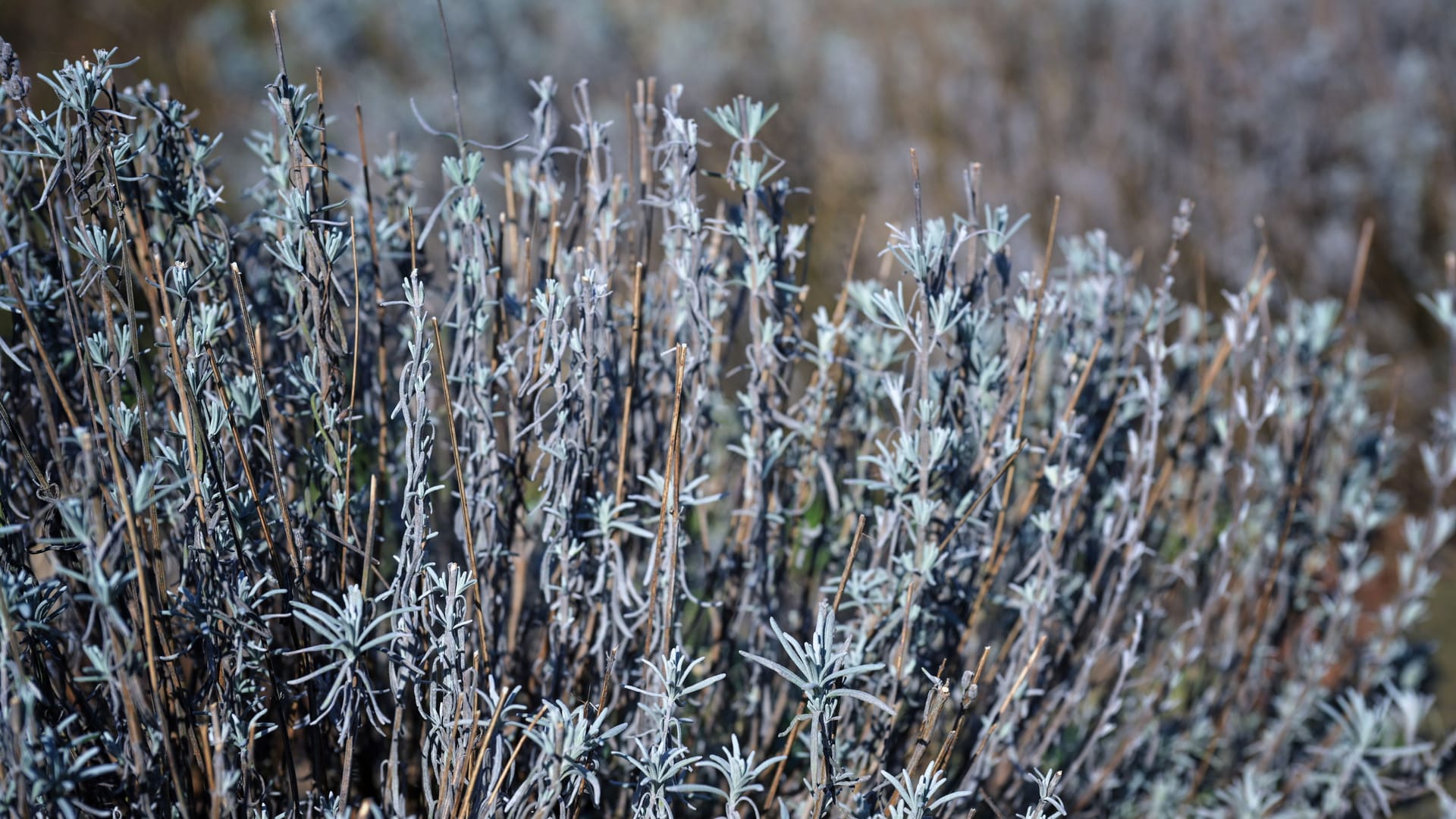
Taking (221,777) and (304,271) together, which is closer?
(221,777)

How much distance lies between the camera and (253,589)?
3.68ft

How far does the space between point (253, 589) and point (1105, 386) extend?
148 cm

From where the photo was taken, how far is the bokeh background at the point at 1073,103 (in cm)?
404

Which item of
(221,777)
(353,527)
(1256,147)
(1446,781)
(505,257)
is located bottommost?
(1446,781)

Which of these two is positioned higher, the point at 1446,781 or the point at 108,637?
the point at 108,637

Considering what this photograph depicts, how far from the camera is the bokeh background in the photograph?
4.04 metres

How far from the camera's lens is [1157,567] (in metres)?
1.92

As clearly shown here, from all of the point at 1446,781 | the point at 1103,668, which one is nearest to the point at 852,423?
the point at 1103,668

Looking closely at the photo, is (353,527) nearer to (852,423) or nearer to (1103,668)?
(852,423)

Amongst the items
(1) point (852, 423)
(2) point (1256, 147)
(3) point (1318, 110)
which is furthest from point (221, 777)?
(3) point (1318, 110)

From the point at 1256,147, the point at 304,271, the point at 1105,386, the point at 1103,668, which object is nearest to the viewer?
the point at 304,271

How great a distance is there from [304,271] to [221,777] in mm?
599

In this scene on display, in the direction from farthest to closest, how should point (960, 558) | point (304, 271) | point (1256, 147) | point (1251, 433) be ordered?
point (1256, 147) < point (1251, 433) < point (960, 558) < point (304, 271)

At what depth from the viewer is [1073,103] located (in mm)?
4539
